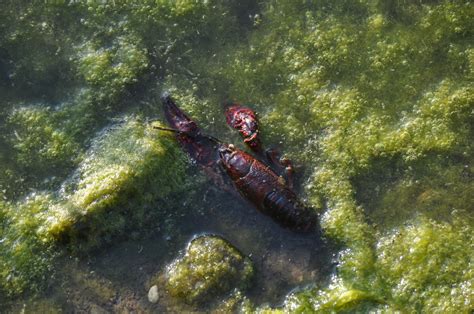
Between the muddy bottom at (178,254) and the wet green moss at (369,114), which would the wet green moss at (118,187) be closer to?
the muddy bottom at (178,254)

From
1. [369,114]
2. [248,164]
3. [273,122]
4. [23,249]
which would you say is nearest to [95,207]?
[23,249]

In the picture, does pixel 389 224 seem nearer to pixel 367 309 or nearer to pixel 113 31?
pixel 367 309

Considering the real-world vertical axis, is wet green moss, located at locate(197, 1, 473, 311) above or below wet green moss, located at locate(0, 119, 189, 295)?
above

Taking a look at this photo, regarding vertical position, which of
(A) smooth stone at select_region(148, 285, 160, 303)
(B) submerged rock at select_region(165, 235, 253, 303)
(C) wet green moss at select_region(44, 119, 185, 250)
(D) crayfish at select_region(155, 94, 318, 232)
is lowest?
(A) smooth stone at select_region(148, 285, 160, 303)

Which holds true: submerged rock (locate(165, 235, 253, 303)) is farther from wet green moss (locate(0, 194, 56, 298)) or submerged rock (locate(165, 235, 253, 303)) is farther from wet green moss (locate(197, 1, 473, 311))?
wet green moss (locate(0, 194, 56, 298))

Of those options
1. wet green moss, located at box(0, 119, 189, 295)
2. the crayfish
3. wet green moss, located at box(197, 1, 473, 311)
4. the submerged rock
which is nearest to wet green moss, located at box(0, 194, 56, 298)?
wet green moss, located at box(0, 119, 189, 295)

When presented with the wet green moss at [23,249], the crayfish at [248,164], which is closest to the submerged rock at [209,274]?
the crayfish at [248,164]
